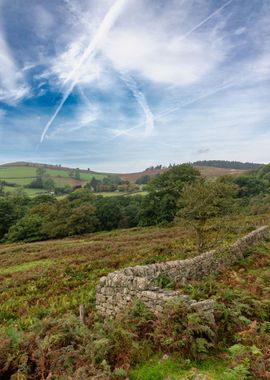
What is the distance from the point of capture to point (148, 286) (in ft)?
25.0

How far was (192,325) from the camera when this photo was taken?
571 cm

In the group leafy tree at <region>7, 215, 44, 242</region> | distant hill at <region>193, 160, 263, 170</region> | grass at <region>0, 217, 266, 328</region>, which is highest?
distant hill at <region>193, 160, 263, 170</region>

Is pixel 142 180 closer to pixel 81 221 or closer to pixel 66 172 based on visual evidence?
pixel 66 172

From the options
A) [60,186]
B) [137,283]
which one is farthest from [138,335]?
[60,186]

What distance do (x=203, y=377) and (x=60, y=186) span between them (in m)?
111

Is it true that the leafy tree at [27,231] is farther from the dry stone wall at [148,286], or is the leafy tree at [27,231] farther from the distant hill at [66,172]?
the distant hill at [66,172]

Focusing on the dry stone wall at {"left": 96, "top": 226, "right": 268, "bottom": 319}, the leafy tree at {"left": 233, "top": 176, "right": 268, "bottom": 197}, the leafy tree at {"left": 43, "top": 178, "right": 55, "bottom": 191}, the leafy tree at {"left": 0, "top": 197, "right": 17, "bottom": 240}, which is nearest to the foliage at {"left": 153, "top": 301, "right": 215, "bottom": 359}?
the dry stone wall at {"left": 96, "top": 226, "right": 268, "bottom": 319}

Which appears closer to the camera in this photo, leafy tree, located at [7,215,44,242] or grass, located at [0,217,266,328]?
grass, located at [0,217,266,328]

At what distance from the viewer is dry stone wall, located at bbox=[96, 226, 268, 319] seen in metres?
6.89

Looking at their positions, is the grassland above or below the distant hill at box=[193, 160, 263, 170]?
below

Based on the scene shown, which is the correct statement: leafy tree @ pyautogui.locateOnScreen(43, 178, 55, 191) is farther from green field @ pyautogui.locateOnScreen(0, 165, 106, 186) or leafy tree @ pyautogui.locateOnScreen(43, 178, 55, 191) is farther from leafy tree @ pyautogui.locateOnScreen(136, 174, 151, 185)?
leafy tree @ pyautogui.locateOnScreen(136, 174, 151, 185)

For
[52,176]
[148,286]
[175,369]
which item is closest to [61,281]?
[148,286]

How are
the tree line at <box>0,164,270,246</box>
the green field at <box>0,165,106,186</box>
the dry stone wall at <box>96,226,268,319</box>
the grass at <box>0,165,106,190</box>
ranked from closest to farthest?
the dry stone wall at <box>96,226,268,319</box>, the tree line at <box>0,164,270,246</box>, the grass at <box>0,165,106,190</box>, the green field at <box>0,165,106,186</box>

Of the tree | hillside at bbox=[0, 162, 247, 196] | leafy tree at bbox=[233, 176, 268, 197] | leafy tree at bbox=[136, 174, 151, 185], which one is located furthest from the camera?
leafy tree at bbox=[136, 174, 151, 185]
